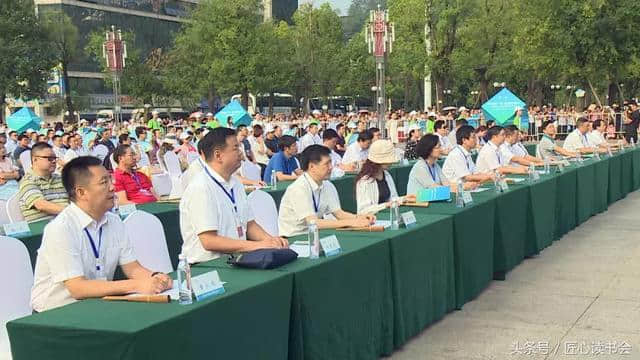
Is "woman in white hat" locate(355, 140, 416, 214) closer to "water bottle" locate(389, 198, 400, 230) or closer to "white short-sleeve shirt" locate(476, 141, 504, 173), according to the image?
"water bottle" locate(389, 198, 400, 230)

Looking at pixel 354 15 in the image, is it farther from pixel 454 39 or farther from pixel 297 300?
pixel 297 300

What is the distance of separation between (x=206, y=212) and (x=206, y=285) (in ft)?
4.24

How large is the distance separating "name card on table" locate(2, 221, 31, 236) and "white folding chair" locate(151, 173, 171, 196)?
5.59 metres

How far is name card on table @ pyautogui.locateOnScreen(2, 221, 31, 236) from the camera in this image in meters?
A: 6.34

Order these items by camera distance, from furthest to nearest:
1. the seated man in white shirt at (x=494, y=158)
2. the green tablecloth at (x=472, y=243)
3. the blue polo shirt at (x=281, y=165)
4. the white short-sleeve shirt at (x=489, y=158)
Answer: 1. the blue polo shirt at (x=281, y=165)
2. the white short-sleeve shirt at (x=489, y=158)
3. the seated man in white shirt at (x=494, y=158)
4. the green tablecloth at (x=472, y=243)

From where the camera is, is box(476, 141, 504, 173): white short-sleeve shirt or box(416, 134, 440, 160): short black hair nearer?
box(416, 134, 440, 160): short black hair

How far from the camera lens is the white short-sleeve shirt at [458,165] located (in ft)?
31.7

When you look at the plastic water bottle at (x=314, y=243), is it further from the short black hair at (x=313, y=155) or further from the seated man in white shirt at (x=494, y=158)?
the seated man in white shirt at (x=494, y=158)

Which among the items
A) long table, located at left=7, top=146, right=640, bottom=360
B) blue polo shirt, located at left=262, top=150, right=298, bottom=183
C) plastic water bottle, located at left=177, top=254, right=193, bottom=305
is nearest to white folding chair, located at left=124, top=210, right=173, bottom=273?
long table, located at left=7, top=146, right=640, bottom=360

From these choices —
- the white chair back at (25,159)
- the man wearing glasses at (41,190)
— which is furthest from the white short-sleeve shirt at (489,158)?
the white chair back at (25,159)

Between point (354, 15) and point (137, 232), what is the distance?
438ft

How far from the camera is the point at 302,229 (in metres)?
6.43

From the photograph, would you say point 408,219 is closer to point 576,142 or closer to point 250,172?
point 250,172

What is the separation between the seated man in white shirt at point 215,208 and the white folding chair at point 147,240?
17.5 inches
